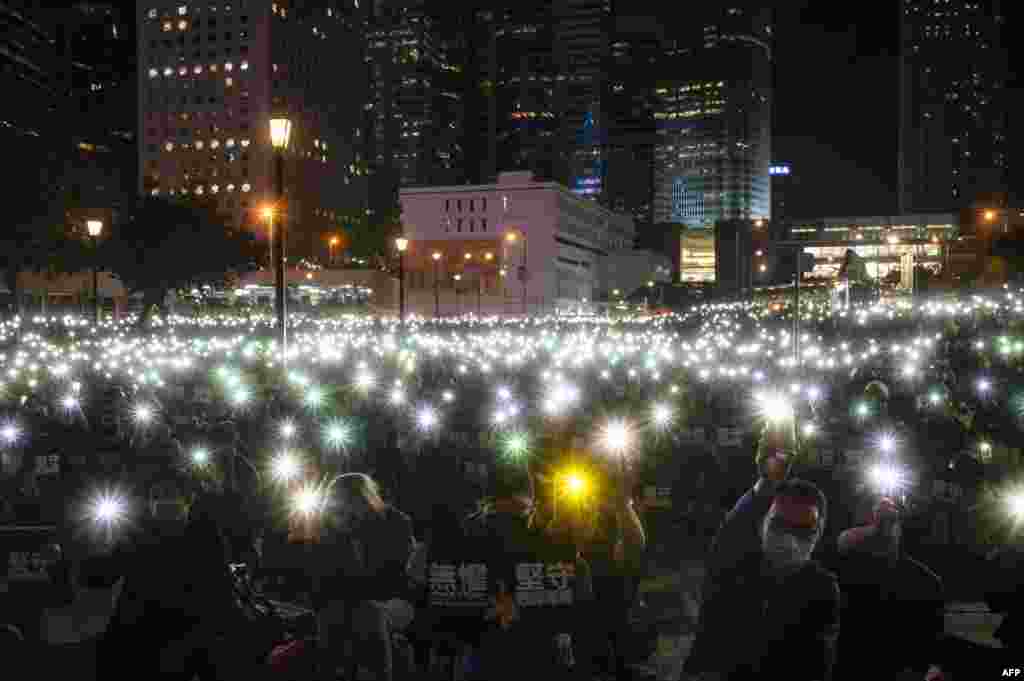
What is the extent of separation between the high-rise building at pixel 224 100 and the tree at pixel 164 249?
86.6 m

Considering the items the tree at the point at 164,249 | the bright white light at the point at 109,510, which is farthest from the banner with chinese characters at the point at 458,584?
the tree at the point at 164,249

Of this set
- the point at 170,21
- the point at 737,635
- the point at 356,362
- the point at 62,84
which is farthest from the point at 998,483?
the point at 170,21

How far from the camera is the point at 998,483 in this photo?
857cm

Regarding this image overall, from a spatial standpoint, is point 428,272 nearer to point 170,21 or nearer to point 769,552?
point 170,21

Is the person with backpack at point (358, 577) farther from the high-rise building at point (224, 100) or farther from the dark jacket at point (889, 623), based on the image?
the high-rise building at point (224, 100)

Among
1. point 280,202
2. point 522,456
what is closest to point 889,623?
point 522,456

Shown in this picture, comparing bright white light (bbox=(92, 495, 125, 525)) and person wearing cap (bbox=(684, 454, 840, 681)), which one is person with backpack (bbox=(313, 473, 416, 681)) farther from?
bright white light (bbox=(92, 495, 125, 525))

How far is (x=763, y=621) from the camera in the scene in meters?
4.33

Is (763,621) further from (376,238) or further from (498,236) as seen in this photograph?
(376,238)

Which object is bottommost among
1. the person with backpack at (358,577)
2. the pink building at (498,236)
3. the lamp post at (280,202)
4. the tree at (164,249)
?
the person with backpack at (358,577)

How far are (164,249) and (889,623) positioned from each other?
57.3 metres

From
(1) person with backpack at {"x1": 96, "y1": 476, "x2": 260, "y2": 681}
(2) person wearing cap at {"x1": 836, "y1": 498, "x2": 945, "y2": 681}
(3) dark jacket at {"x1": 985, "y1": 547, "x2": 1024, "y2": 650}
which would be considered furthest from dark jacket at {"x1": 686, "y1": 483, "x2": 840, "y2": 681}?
(1) person with backpack at {"x1": 96, "y1": 476, "x2": 260, "y2": 681}

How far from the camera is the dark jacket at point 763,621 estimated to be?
418 cm

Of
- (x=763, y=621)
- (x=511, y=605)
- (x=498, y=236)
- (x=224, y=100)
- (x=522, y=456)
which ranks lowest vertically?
(x=511, y=605)
